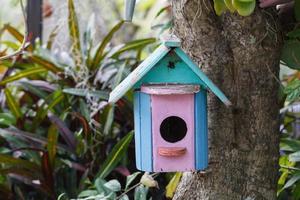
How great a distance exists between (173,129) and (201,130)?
0.08m

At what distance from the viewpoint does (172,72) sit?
3.86 ft

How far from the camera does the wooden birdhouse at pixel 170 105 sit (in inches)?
45.6

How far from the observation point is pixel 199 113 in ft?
3.90

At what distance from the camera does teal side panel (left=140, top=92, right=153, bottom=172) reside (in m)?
1.18

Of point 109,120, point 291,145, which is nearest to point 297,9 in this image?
point 291,145

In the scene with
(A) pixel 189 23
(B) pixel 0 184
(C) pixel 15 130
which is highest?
(A) pixel 189 23

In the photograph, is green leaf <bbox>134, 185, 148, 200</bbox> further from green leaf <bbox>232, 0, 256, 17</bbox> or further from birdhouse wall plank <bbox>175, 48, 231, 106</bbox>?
green leaf <bbox>232, 0, 256, 17</bbox>

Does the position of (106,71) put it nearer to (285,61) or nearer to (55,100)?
(55,100)

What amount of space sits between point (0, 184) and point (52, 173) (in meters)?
0.17

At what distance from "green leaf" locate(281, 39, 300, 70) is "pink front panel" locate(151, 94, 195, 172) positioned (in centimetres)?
28

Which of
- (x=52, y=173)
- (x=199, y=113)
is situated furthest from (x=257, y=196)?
(x=52, y=173)

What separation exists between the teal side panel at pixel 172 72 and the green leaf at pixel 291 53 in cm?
25

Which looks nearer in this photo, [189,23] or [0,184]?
[189,23]

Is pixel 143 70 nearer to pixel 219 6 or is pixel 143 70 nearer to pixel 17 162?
pixel 219 6
